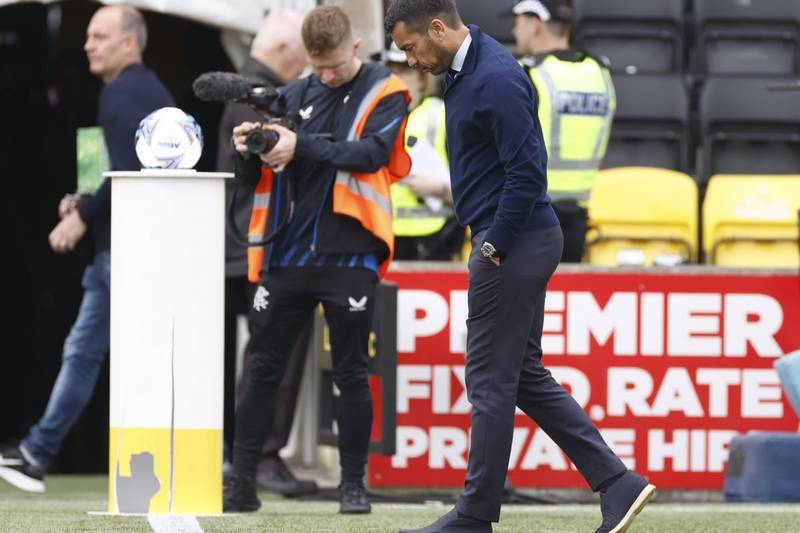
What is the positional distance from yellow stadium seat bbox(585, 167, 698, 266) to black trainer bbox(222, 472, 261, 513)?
3.26 metres

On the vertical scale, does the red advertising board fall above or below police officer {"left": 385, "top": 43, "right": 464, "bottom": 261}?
below

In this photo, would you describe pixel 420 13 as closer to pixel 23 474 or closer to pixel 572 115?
pixel 572 115

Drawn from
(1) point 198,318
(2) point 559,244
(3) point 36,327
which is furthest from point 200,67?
(2) point 559,244

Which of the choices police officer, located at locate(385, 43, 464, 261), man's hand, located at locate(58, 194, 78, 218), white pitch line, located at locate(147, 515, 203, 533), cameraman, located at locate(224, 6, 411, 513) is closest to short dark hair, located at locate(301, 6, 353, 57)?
cameraman, located at locate(224, 6, 411, 513)

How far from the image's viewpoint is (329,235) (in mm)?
7227

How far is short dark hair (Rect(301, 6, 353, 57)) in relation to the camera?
712 centimetres

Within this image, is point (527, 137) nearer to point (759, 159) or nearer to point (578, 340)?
point (578, 340)

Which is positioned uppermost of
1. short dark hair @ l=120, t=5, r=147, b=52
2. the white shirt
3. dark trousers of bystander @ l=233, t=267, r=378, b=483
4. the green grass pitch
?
short dark hair @ l=120, t=5, r=147, b=52

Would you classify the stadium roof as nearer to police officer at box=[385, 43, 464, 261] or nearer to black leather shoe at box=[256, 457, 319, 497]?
police officer at box=[385, 43, 464, 261]

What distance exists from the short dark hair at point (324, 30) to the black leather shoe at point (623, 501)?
83.5 inches

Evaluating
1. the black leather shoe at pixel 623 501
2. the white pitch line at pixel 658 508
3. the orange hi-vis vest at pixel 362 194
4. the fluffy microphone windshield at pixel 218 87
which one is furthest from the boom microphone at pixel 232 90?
the black leather shoe at pixel 623 501

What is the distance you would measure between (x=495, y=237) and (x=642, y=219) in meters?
4.30

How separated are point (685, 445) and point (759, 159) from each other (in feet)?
8.33

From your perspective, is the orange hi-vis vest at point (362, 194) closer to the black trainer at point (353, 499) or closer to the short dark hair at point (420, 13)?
the black trainer at point (353, 499)
